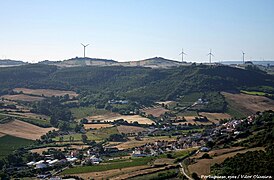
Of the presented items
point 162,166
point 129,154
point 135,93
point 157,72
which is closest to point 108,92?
point 135,93

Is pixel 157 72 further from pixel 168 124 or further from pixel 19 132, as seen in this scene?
pixel 19 132

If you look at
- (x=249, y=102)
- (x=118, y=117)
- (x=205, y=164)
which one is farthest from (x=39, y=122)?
(x=205, y=164)

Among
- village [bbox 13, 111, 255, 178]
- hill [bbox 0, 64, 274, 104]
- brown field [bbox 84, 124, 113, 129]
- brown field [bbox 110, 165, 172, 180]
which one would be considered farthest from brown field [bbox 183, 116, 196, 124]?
brown field [bbox 110, 165, 172, 180]

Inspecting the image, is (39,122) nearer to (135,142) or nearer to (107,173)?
(135,142)

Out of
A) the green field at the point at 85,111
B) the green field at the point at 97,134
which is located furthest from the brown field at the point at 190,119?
A: the green field at the point at 85,111

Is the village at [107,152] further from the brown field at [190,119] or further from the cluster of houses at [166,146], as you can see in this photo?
the brown field at [190,119]

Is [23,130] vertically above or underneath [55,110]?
underneath
